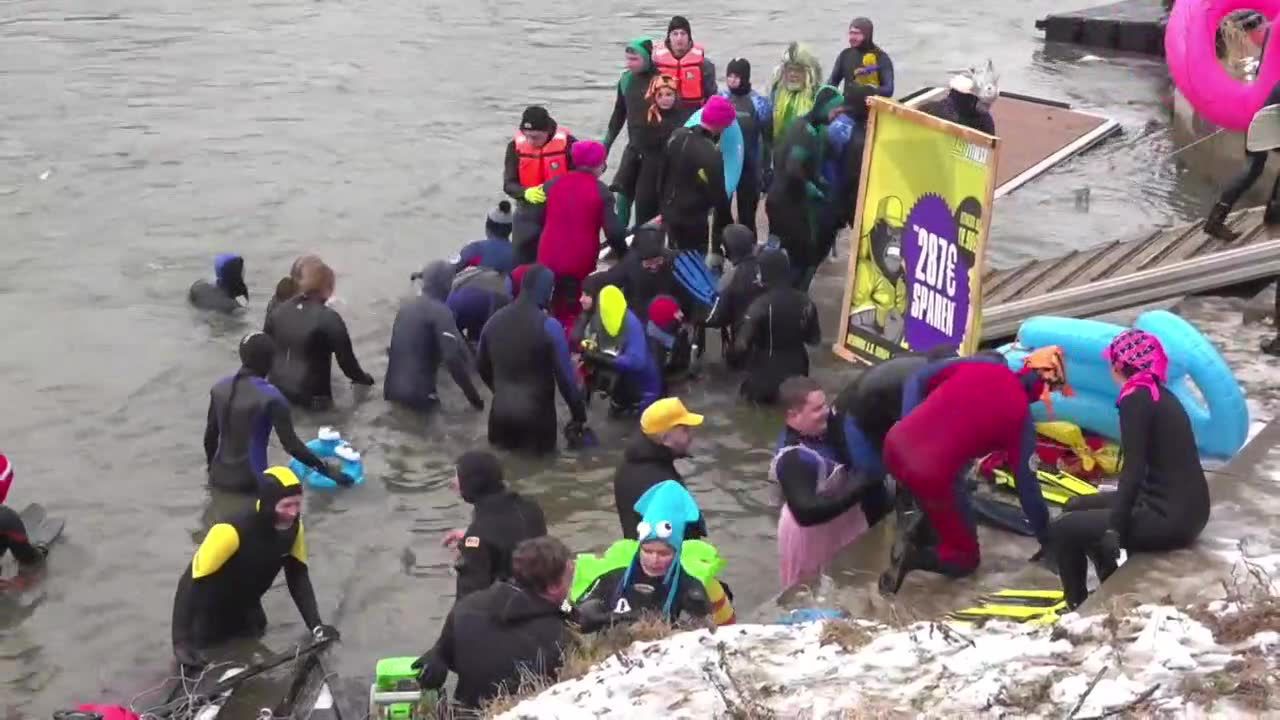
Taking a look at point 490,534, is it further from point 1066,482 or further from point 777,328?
point 777,328

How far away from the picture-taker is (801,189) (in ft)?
41.8

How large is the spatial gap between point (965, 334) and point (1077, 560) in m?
2.84

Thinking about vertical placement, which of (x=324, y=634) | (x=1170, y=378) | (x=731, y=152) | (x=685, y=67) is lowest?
(x=324, y=634)

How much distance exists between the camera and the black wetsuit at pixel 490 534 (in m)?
7.89

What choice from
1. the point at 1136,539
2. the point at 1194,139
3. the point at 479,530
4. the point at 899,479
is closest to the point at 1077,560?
the point at 1136,539

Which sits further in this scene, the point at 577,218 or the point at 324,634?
the point at 577,218

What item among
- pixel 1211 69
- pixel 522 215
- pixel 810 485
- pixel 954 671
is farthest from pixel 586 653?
pixel 1211 69

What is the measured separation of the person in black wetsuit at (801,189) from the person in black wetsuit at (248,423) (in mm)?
4391

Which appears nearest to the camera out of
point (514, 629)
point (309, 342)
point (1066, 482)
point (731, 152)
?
point (514, 629)

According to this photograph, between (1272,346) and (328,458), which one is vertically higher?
(1272,346)

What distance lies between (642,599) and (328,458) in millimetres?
3979

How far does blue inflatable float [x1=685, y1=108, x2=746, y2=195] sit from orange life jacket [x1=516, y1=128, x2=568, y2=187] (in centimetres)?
105

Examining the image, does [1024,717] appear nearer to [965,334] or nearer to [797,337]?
[965,334]

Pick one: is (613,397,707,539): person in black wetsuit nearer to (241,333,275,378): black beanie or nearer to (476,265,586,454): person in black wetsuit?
(476,265,586,454): person in black wetsuit
